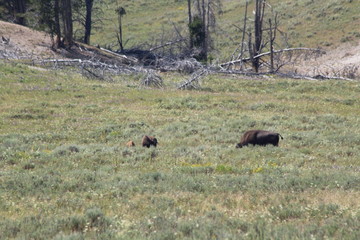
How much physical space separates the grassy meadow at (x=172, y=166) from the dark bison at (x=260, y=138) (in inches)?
18.9

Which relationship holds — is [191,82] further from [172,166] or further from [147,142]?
[172,166]

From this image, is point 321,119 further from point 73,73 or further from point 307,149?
point 73,73

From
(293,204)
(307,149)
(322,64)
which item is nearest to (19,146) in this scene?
(307,149)

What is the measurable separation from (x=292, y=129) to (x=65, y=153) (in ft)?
28.3

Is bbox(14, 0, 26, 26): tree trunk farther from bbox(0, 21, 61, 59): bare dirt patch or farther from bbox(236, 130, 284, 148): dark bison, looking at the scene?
bbox(236, 130, 284, 148): dark bison

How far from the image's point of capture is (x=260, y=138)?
46.9ft

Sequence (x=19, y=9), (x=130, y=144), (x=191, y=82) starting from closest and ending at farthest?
(x=130, y=144)
(x=191, y=82)
(x=19, y=9)

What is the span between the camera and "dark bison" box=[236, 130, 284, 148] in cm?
1423

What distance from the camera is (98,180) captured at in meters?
10.1

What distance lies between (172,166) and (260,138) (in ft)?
11.7

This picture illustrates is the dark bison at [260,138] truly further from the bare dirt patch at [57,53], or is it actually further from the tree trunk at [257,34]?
the tree trunk at [257,34]

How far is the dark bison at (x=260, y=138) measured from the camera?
1423 cm

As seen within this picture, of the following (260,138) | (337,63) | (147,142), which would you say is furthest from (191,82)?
(337,63)

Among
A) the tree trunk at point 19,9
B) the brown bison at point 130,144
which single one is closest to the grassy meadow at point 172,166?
the brown bison at point 130,144
